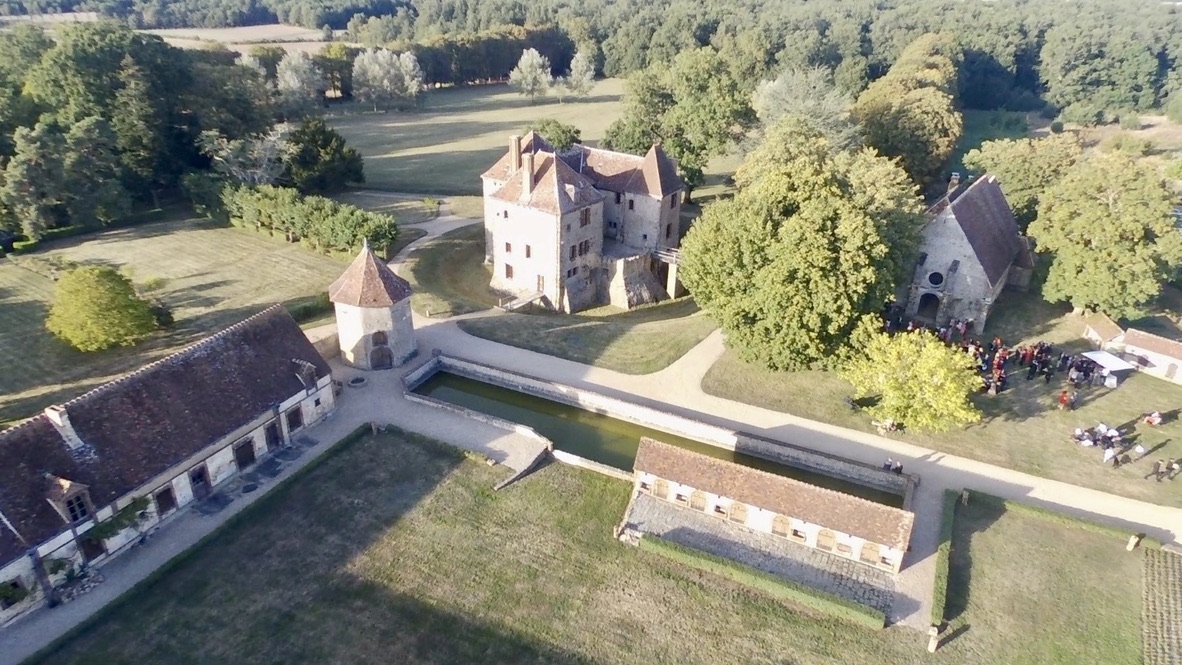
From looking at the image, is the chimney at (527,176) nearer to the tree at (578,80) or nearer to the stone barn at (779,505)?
the stone barn at (779,505)

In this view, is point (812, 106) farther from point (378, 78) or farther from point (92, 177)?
point (378, 78)

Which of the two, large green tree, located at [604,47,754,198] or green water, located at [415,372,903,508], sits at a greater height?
large green tree, located at [604,47,754,198]

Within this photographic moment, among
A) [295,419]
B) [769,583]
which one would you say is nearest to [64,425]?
[295,419]

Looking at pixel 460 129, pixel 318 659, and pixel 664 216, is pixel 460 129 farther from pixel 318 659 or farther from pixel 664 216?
pixel 318 659

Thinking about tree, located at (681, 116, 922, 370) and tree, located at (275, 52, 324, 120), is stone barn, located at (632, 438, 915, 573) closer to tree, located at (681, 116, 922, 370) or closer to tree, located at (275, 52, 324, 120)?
tree, located at (681, 116, 922, 370)

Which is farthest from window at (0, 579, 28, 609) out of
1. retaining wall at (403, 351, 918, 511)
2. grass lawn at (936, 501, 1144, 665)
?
grass lawn at (936, 501, 1144, 665)

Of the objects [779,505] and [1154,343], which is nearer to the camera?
[779,505]
